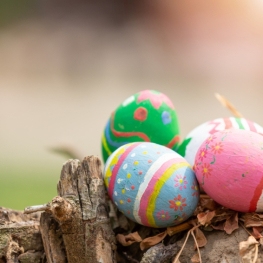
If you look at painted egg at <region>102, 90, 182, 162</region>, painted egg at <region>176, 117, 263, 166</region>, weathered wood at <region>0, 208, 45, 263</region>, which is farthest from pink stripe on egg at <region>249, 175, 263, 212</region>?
weathered wood at <region>0, 208, 45, 263</region>

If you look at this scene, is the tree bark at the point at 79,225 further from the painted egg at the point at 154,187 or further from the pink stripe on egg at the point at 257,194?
the pink stripe on egg at the point at 257,194

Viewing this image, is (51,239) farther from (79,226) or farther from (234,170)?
(234,170)

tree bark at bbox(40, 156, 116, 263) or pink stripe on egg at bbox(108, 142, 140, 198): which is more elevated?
pink stripe on egg at bbox(108, 142, 140, 198)

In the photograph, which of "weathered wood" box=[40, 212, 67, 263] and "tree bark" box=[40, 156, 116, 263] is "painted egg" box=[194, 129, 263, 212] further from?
"weathered wood" box=[40, 212, 67, 263]

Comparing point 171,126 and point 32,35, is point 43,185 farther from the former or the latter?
point 32,35

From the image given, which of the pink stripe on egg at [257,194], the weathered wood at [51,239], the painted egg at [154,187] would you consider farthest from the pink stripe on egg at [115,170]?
the pink stripe on egg at [257,194]

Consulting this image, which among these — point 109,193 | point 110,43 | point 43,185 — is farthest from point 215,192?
point 110,43
